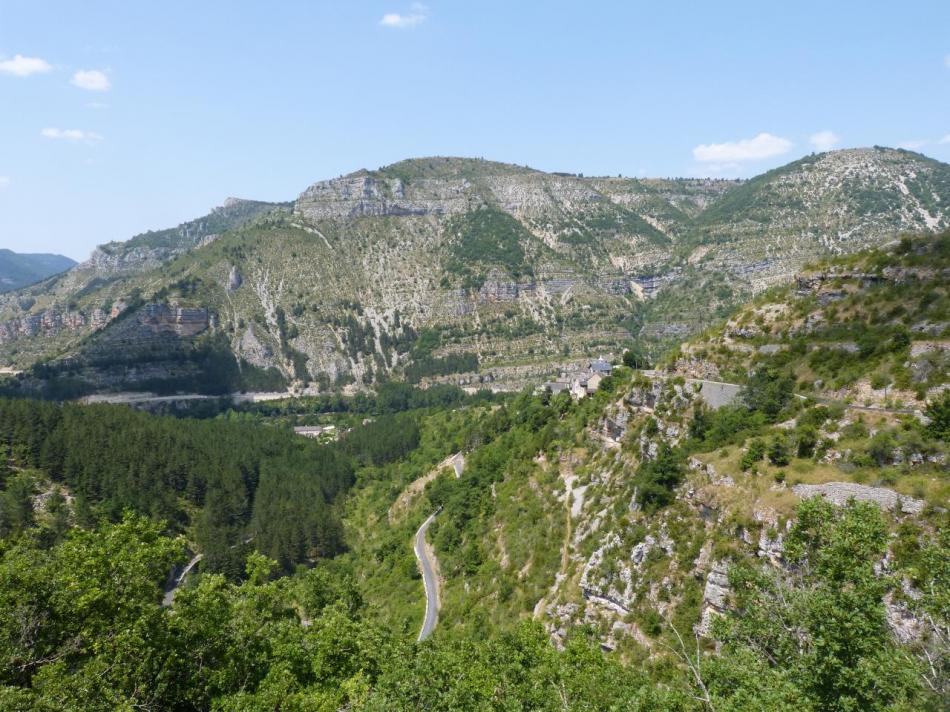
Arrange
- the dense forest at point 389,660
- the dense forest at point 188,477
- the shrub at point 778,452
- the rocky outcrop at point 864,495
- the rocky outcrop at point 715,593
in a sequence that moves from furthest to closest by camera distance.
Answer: the dense forest at point 188,477 → the shrub at point 778,452 → the rocky outcrop at point 715,593 → the rocky outcrop at point 864,495 → the dense forest at point 389,660


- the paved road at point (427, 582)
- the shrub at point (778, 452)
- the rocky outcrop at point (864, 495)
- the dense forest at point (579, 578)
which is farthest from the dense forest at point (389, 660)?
the paved road at point (427, 582)

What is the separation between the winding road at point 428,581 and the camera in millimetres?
53094

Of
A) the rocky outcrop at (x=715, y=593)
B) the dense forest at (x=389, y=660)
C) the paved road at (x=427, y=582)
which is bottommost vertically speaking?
the paved road at (x=427, y=582)

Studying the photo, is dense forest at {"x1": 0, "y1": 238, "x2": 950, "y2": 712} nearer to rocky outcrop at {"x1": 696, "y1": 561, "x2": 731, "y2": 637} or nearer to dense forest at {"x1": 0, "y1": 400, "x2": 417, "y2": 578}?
rocky outcrop at {"x1": 696, "y1": 561, "x2": 731, "y2": 637}

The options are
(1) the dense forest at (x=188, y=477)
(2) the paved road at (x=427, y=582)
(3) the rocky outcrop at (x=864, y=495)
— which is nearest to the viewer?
(3) the rocky outcrop at (x=864, y=495)

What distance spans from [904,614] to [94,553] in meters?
33.4

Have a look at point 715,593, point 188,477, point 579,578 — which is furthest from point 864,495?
point 188,477

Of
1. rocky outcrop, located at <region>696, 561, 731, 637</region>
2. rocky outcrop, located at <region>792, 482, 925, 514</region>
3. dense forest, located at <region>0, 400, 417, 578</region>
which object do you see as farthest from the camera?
dense forest, located at <region>0, 400, 417, 578</region>

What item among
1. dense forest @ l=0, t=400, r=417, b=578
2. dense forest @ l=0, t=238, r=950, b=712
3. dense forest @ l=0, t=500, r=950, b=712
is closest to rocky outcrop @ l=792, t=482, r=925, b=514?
dense forest @ l=0, t=238, r=950, b=712

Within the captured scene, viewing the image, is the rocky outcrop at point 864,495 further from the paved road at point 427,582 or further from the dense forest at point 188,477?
the dense forest at point 188,477

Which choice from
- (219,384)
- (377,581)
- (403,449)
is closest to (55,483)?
(377,581)

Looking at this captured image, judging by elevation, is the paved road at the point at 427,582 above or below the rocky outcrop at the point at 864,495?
below

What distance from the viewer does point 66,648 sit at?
19703 millimetres

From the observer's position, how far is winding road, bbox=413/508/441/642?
53094mm
